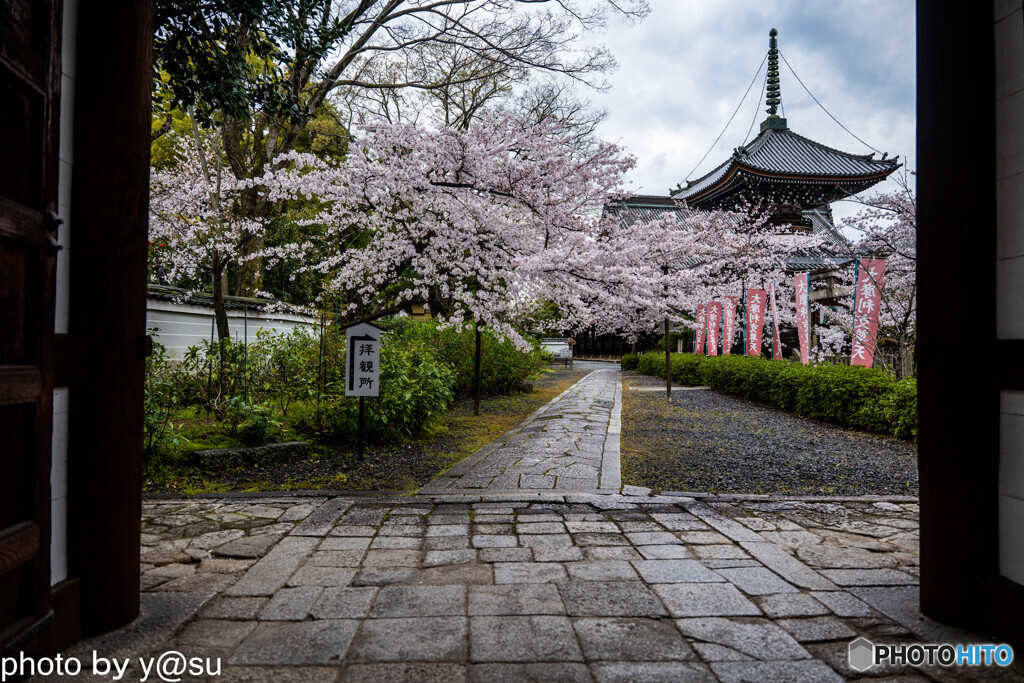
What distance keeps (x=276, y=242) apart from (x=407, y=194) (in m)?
7.57

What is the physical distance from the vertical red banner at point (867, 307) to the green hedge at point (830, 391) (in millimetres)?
304

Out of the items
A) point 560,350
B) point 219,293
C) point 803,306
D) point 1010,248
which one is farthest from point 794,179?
point 1010,248

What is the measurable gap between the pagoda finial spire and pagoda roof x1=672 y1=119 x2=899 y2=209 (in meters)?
2.26

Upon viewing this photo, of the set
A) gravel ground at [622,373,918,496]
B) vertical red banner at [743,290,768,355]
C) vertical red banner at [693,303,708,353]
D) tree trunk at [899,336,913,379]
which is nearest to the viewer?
gravel ground at [622,373,918,496]

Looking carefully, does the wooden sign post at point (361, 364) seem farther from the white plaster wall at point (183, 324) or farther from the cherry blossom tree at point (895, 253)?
the cherry blossom tree at point (895, 253)

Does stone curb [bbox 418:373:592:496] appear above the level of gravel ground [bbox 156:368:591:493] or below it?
above

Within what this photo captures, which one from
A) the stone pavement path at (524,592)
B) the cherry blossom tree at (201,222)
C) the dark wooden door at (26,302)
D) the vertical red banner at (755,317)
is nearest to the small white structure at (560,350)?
the vertical red banner at (755,317)

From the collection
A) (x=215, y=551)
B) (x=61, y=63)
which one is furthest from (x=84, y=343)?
(x=215, y=551)

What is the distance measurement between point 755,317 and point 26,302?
14.0 m

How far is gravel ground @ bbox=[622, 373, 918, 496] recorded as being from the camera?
5.38 metres

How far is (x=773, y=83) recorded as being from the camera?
985 inches

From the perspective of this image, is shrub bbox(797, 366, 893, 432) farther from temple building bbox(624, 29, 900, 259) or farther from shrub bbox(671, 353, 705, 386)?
temple building bbox(624, 29, 900, 259)

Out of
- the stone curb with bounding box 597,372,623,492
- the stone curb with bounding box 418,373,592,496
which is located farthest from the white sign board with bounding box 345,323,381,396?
the stone curb with bounding box 597,372,623,492

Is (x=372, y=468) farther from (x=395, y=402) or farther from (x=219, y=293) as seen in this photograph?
(x=219, y=293)
